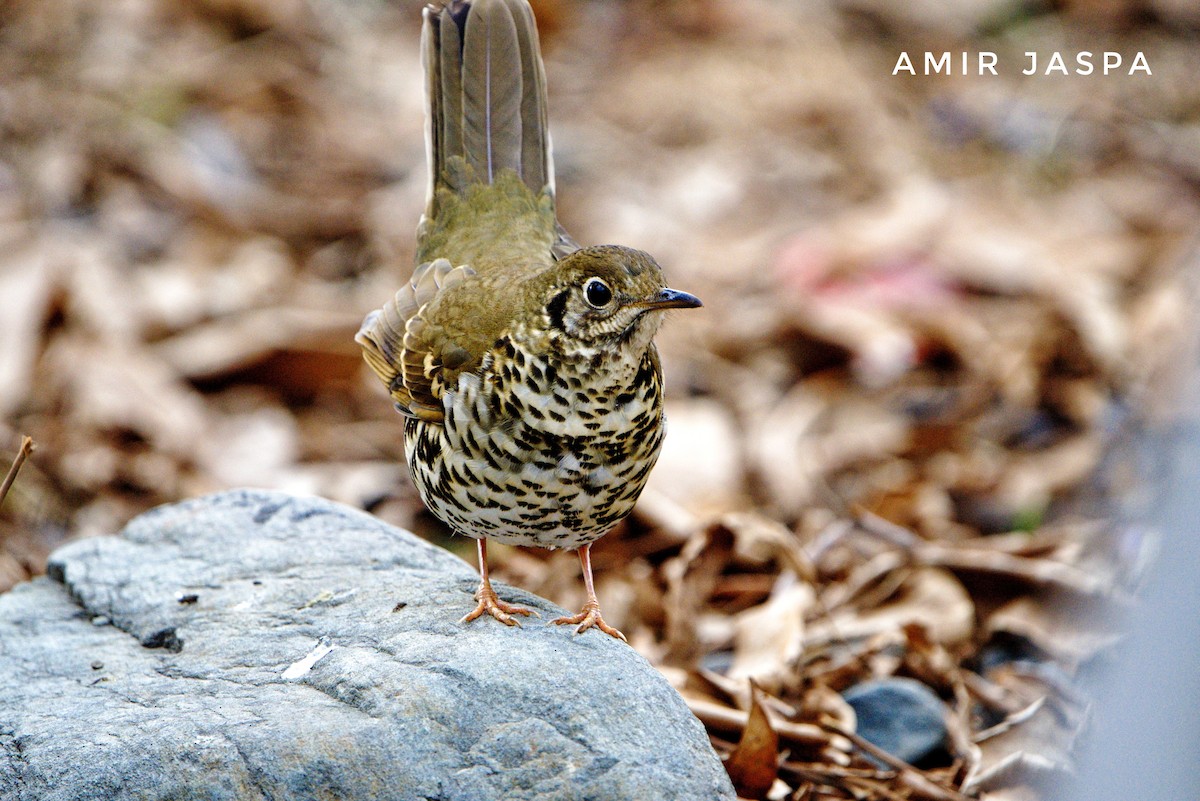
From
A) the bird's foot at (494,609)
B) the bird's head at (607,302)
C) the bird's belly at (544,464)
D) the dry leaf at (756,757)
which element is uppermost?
the bird's head at (607,302)

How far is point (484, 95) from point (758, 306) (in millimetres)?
3671

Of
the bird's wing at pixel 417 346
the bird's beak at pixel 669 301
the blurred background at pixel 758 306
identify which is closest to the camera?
the bird's beak at pixel 669 301

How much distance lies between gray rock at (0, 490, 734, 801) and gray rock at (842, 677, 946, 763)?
1.29m

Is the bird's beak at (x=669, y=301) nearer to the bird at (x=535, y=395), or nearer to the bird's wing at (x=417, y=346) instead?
the bird at (x=535, y=395)

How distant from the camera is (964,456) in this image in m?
6.88

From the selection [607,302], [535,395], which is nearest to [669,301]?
[607,302]

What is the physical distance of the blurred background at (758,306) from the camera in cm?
499

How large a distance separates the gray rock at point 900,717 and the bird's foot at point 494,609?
54.7 inches

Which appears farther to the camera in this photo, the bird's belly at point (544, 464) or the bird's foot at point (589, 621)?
the bird's foot at point (589, 621)

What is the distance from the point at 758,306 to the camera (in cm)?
805

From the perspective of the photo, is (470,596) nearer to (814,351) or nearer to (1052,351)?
(814,351)

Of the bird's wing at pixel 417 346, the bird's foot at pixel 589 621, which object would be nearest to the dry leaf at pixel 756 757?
the bird's foot at pixel 589 621

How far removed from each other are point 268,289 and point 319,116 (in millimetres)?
2647

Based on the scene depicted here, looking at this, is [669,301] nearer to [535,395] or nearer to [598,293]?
[598,293]
